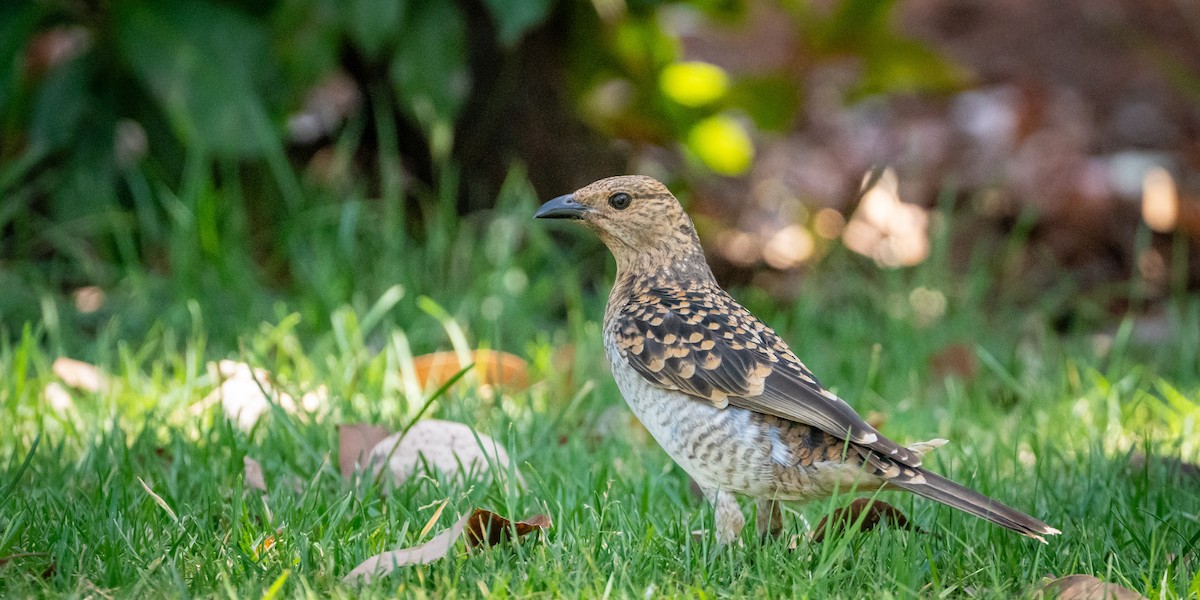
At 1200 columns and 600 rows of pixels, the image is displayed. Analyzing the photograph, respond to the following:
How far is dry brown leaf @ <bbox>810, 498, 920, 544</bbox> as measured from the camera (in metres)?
3.09

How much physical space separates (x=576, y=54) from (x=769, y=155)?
107 inches

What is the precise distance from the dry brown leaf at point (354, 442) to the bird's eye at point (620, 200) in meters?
0.93

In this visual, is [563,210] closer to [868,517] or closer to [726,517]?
[726,517]

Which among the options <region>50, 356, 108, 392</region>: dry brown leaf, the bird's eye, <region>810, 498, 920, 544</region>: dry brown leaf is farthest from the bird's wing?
<region>50, 356, 108, 392</region>: dry brown leaf

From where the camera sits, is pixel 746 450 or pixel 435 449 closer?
pixel 746 450

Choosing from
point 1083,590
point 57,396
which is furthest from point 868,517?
point 57,396

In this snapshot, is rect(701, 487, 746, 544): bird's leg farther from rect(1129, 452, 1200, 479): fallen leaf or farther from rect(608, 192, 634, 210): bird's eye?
rect(1129, 452, 1200, 479): fallen leaf

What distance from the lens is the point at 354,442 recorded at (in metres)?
3.62

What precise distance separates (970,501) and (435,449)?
1484mm

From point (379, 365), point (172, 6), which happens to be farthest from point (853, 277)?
point (172, 6)

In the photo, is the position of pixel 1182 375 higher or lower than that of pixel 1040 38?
lower

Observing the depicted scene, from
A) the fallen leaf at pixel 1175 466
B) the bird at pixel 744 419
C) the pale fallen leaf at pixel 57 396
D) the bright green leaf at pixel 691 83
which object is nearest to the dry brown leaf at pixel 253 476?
the bird at pixel 744 419

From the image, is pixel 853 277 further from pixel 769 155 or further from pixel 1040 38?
pixel 1040 38

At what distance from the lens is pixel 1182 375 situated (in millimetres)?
5277
